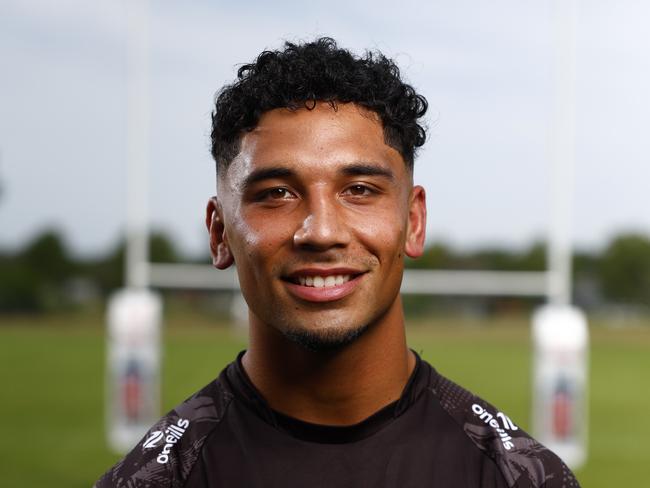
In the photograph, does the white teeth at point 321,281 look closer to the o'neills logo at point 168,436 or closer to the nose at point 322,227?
the nose at point 322,227

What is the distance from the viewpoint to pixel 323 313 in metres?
1.23

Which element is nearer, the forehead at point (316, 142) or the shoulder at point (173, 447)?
the forehead at point (316, 142)

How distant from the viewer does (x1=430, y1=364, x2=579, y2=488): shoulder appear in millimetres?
1355

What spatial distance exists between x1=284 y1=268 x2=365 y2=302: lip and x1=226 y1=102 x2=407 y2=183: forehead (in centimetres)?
13

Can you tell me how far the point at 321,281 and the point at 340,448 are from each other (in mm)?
256

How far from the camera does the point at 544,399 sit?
4395mm

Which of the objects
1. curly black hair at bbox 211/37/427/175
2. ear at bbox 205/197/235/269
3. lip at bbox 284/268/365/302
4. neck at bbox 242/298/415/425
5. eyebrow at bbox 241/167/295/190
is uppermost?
curly black hair at bbox 211/37/427/175

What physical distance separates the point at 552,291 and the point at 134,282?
2239 mm

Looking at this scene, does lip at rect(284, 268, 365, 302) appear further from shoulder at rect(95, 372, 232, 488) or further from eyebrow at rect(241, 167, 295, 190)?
shoulder at rect(95, 372, 232, 488)

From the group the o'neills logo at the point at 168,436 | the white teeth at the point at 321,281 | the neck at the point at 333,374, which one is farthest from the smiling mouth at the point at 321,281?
the o'neills logo at the point at 168,436

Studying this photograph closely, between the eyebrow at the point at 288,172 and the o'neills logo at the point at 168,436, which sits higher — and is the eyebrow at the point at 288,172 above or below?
above

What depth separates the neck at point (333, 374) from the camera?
1.31 m

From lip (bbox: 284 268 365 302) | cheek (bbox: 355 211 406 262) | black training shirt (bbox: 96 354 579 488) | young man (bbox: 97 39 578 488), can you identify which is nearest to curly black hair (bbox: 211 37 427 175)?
young man (bbox: 97 39 578 488)

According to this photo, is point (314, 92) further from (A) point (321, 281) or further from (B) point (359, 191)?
(A) point (321, 281)
